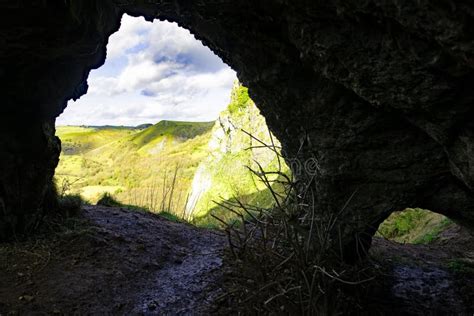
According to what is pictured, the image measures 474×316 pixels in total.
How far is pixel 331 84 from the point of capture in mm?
4527

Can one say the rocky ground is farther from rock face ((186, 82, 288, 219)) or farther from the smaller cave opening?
rock face ((186, 82, 288, 219))

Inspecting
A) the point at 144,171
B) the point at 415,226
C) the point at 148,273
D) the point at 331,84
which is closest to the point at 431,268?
the point at 331,84

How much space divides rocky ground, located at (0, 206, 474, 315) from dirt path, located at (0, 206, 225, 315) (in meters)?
0.01

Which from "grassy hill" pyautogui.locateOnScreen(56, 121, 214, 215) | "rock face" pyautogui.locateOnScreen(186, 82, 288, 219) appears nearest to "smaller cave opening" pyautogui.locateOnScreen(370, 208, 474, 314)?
"rock face" pyautogui.locateOnScreen(186, 82, 288, 219)

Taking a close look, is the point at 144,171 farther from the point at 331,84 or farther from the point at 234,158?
the point at 331,84

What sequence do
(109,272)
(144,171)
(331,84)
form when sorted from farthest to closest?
(144,171) → (109,272) → (331,84)

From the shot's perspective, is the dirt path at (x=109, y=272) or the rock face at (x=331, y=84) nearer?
the rock face at (x=331, y=84)

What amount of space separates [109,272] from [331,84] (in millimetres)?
4082

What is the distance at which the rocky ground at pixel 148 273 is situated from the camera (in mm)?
4793

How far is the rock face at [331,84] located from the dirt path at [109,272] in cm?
106

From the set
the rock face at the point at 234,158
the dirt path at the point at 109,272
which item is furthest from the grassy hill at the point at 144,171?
the dirt path at the point at 109,272

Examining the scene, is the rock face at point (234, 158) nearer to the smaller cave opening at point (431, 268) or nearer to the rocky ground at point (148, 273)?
the smaller cave opening at point (431, 268)

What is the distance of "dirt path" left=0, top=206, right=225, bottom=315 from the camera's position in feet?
15.9

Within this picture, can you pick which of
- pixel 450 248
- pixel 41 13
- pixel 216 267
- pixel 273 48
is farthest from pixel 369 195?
pixel 41 13
